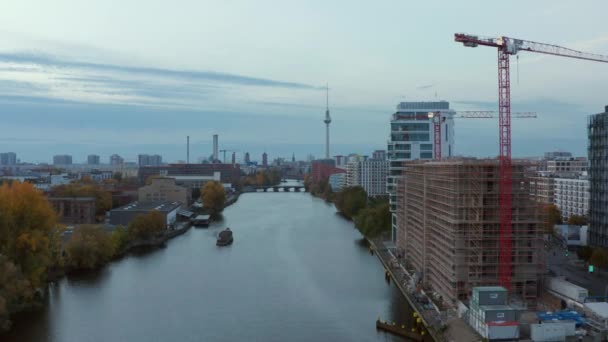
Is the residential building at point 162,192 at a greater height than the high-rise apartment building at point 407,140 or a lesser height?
lesser

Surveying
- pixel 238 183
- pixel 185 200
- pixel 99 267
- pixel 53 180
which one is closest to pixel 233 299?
pixel 99 267

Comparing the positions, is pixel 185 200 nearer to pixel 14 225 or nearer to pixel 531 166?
pixel 14 225

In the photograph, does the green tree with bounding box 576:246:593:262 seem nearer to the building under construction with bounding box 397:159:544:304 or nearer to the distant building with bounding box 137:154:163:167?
the building under construction with bounding box 397:159:544:304

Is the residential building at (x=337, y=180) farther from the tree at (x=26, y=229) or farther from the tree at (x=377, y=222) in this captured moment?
the tree at (x=26, y=229)

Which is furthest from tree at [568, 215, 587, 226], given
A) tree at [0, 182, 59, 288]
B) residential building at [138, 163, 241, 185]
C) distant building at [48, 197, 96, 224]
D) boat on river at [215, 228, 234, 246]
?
residential building at [138, 163, 241, 185]

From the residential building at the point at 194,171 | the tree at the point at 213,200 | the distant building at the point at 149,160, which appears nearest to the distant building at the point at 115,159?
the distant building at the point at 149,160

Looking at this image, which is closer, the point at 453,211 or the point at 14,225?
the point at 453,211
